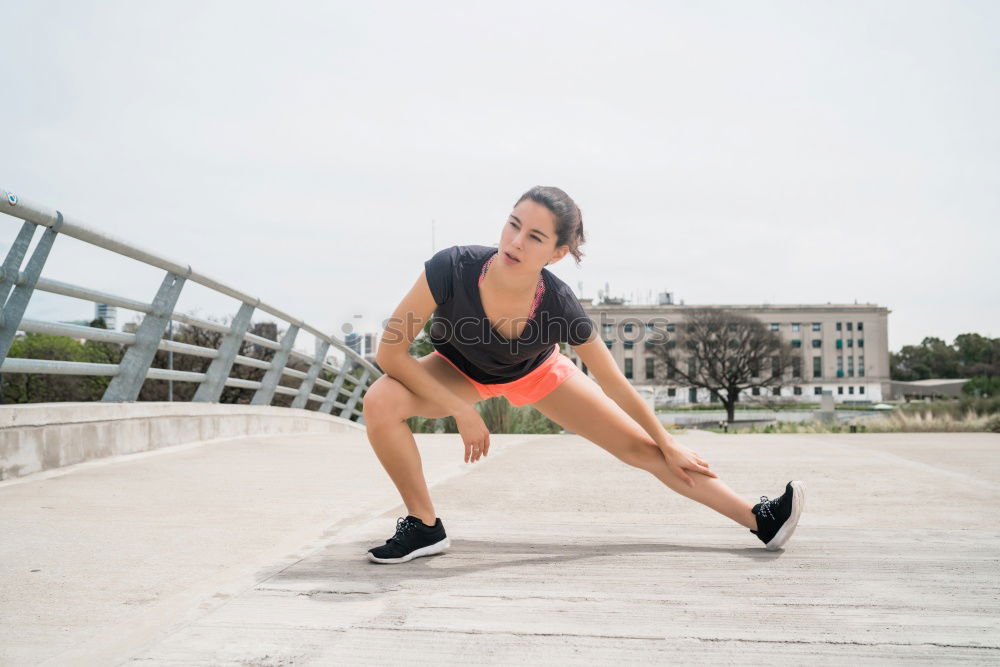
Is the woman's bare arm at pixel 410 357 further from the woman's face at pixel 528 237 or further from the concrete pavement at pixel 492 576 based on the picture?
the concrete pavement at pixel 492 576

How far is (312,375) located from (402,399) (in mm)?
6482

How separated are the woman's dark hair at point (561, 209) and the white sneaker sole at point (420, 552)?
105cm

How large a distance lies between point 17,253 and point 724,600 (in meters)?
3.65

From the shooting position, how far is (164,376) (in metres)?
5.38

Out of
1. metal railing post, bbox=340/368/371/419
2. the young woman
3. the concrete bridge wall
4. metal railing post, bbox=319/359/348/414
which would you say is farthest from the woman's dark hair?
metal railing post, bbox=340/368/371/419

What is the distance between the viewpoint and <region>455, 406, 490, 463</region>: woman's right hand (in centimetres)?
Result: 236

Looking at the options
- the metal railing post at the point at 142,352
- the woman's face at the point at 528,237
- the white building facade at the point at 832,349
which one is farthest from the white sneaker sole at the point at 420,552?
the white building facade at the point at 832,349

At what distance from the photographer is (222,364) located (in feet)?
21.0

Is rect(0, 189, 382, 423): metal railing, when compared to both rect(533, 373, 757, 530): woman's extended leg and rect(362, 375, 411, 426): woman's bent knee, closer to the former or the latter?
rect(362, 375, 411, 426): woman's bent knee

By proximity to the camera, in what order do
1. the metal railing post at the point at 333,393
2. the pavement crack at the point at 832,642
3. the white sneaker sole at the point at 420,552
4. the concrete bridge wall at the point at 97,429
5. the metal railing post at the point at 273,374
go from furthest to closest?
the metal railing post at the point at 333,393 < the metal railing post at the point at 273,374 < the concrete bridge wall at the point at 97,429 < the white sneaker sole at the point at 420,552 < the pavement crack at the point at 832,642

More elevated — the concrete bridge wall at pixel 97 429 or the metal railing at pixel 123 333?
the metal railing at pixel 123 333

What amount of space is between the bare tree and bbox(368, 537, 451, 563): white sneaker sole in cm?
5215

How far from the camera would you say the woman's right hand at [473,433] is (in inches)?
93.0

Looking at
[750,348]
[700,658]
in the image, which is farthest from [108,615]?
[750,348]
